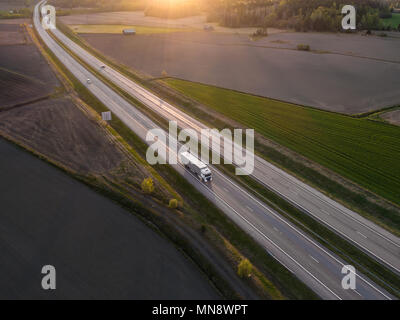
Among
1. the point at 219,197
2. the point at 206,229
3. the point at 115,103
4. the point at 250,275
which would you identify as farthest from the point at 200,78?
the point at 250,275

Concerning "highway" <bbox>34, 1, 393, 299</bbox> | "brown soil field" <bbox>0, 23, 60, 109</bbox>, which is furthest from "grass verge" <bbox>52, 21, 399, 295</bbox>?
"brown soil field" <bbox>0, 23, 60, 109</bbox>

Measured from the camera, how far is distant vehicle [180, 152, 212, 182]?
140 feet

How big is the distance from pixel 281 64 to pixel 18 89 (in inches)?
3175

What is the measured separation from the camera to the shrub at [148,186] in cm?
4034

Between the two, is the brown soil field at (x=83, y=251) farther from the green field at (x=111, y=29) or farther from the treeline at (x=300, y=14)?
the treeline at (x=300, y=14)

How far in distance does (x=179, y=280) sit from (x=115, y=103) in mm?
52302

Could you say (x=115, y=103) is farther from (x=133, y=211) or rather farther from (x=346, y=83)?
(x=346, y=83)

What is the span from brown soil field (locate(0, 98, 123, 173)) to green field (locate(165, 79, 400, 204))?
2821 centimetres

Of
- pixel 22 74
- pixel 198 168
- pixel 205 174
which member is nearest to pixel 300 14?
pixel 22 74

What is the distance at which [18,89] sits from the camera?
76375mm

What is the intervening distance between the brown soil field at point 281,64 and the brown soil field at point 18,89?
31.8 m

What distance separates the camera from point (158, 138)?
5547cm

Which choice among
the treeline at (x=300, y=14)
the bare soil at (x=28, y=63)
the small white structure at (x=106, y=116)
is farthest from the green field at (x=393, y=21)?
the bare soil at (x=28, y=63)
